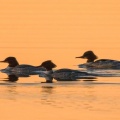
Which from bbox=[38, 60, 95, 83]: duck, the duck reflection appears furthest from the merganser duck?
the duck reflection

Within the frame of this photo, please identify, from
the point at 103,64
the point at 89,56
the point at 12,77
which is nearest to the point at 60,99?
the point at 12,77

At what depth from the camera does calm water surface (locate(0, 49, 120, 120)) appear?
36.4m

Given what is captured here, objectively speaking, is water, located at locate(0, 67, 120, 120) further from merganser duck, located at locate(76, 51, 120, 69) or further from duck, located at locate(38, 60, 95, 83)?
merganser duck, located at locate(76, 51, 120, 69)

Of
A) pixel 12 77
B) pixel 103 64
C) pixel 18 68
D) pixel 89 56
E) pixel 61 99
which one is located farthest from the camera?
pixel 89 56

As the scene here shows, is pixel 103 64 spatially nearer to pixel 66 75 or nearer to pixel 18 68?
pixel 18 68

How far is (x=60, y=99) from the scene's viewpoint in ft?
133

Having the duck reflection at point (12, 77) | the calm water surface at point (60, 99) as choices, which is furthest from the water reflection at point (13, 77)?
the calm water surface at point (60, 99)

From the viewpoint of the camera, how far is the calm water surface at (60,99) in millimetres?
36375

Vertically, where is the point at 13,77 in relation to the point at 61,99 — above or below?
above

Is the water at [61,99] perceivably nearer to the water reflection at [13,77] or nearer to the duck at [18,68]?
the water reflection at [13,77]

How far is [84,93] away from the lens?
42.9 meters

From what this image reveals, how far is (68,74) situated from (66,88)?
686 centimetres

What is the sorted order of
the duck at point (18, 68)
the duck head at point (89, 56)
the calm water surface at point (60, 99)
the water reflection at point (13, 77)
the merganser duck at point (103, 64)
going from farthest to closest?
the duck head at point (89, 56), the merganser duck at point (103, 64), the duck at point (18, 68), the water reflection at point (13, 77), the calm water surface at point (60, 99)

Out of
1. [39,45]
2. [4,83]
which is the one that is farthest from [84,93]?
[39,45]
